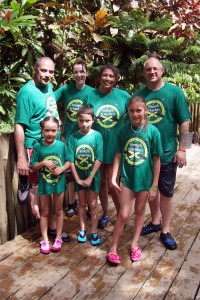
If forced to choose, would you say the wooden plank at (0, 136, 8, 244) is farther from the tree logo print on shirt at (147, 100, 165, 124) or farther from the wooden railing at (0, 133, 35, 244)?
the tree logo print on shirt at (147, 100, 165, 124)

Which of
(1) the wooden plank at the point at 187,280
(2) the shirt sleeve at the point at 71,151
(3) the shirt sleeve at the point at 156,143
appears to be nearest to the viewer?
(1) the wooden plank at the point at 187,280

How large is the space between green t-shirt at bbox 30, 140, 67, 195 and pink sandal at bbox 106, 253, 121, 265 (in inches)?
30.2

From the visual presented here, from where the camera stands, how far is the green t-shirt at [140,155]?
2.99 meters

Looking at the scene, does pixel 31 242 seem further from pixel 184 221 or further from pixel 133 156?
pixel 184 221

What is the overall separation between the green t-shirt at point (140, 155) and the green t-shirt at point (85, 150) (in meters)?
0.38

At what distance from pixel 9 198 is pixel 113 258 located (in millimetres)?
1273

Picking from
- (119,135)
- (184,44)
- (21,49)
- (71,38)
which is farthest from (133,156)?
(184,44)

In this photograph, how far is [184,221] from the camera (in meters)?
4.05

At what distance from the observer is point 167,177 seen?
336 cm

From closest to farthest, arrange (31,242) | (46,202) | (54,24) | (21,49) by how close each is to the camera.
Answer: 1. (46,202)
2. (31,242)
3. (54,24)
4. (21,49)

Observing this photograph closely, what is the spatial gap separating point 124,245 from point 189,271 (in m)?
0.75

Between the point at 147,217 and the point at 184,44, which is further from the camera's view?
the point at 184,44

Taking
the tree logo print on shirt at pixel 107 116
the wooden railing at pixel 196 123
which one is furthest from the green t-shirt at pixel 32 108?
the wooden railing at pixel 196 123

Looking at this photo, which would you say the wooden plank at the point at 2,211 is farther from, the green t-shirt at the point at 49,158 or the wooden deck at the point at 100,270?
the green t-shirt at the point at 49,158
